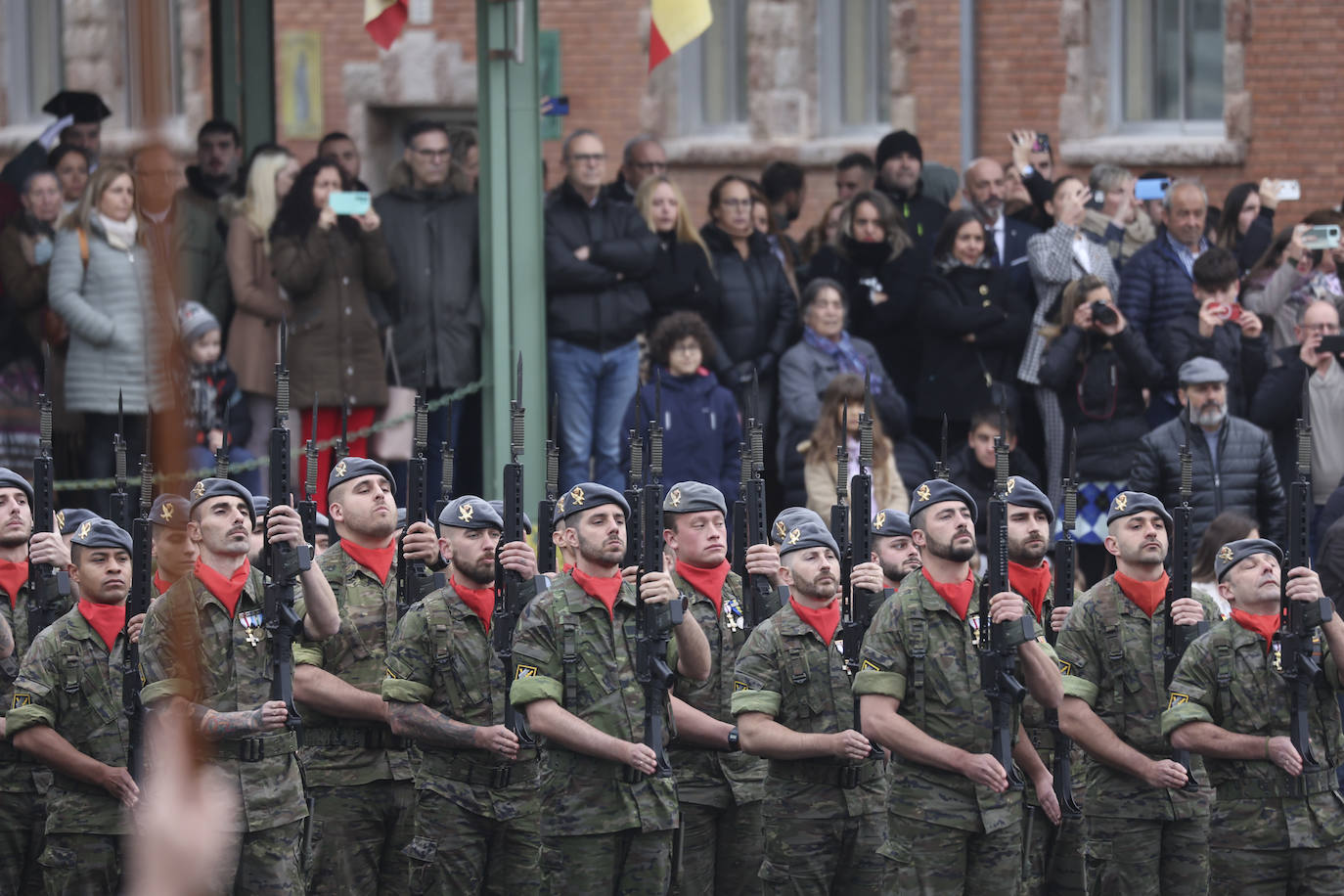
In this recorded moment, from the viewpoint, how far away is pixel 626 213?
11.3 metres

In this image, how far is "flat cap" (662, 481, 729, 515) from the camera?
27.5 feet

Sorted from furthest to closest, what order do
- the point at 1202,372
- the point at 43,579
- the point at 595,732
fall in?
the point at 1202,372 → the point at 43,579 → the point at 595,732

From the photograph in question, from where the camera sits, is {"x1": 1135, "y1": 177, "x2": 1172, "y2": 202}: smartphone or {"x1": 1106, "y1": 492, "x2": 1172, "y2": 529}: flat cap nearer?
{"x1": 1106, "y1": 492, "x2": 1172, "y2": 529}: flat cap

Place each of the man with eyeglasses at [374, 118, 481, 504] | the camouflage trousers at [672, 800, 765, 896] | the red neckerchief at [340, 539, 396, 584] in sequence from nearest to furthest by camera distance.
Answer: the camouflage trousers at [672, 800, 765, 896]
the red neckerchief at [340, 539, 396, 584]
the man with eyeglasses at [374, 118, 481, 504]

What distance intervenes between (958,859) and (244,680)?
2.44 metres

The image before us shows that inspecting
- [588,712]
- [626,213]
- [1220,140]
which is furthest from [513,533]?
[1220,140]

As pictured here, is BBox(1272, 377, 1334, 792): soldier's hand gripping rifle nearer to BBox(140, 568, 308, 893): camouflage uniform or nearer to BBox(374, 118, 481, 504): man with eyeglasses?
BBox(140, 568, 308, 893): camouflage uniform

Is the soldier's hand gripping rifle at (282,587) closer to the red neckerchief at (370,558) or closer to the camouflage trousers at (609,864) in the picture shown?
the red neckerchief at (370,558)

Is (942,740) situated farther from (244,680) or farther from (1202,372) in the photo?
(1202,372)

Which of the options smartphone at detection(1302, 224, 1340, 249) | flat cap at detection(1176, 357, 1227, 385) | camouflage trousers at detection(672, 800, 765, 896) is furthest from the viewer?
smartphone at detection(1302, 224, 1340, 249)

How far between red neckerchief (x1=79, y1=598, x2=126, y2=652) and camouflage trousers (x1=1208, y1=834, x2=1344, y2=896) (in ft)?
13.1

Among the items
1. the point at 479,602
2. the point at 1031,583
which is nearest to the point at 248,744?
the point at 479,602

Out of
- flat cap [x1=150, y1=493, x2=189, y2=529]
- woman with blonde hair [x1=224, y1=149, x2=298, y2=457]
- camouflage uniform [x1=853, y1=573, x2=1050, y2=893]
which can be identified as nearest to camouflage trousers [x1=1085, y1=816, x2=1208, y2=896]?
camouflage uniform [x1=853, y1=573, x2=1050, y2=893]

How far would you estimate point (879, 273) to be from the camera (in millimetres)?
11664
